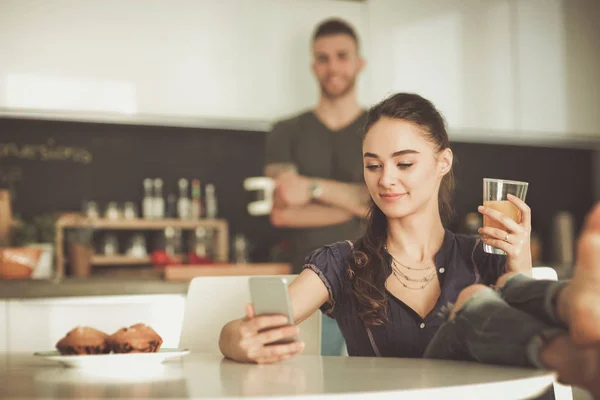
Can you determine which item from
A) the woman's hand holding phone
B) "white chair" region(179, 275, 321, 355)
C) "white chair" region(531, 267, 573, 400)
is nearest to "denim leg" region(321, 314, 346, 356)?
"white chair" region(179, 275, 321, 355)

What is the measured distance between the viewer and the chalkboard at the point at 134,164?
3689mm

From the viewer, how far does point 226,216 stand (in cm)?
397

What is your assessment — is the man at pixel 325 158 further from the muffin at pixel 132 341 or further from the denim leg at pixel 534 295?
the denim leg at pixel 534 295

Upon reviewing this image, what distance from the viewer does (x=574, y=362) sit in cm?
92

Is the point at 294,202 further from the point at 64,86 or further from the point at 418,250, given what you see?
the point at 418,250

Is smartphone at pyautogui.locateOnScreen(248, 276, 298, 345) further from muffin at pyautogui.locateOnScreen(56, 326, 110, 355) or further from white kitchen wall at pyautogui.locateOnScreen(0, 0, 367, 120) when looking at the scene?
white kitchen wall at pyautogui.locateOnScreen(0, 0, 367, 120)

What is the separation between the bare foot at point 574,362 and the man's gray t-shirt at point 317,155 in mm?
2366

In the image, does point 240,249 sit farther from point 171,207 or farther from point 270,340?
point 270,340

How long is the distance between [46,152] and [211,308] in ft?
7.22

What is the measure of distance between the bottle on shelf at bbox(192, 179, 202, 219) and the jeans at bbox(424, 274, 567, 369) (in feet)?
9.07

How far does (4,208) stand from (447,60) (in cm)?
216

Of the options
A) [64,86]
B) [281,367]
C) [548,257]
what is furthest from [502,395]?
[548,257]

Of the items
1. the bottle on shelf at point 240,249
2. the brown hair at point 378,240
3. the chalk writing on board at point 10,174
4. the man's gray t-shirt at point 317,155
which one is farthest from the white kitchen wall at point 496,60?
the brown hair at point 378,240

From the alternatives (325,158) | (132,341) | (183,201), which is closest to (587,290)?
(132,341)
